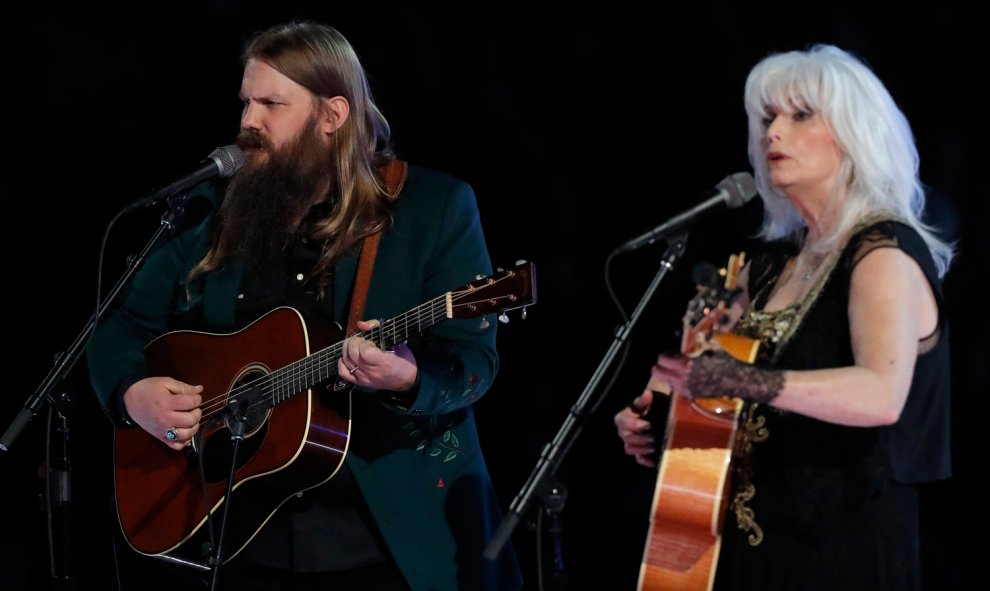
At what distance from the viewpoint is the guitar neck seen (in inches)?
121

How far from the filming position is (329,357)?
10.4 feet

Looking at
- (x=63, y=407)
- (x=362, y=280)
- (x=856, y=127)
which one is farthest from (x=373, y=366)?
(x=856, y=127)

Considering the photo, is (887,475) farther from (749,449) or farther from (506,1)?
(506,1)

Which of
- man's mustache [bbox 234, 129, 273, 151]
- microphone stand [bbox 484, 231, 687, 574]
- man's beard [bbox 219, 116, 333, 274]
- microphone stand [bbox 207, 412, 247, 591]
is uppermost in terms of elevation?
man's mustache [bbox 234, 129, 273, 151]

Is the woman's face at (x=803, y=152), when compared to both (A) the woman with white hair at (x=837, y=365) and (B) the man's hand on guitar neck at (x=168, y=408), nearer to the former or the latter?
(A) the woman with white hair at (x=837, y=365)

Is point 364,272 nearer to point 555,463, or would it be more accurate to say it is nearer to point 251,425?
point 251,425

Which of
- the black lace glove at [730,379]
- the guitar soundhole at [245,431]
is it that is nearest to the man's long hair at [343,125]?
the guitar soundhole at [245,431]

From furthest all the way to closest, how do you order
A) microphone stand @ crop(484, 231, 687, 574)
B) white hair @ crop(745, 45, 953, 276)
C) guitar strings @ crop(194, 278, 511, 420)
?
1. guitar strings @ crop(194, 278, 511, 420)
2. white hair @ crop(745, 45, 953, 276)
3. microphone stand @ crop(484, 231, 687, 574)

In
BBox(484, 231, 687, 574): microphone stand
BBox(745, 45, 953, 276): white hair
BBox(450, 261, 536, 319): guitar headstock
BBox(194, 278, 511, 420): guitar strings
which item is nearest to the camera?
BBox(484, 231, 687, 574): microphone stand

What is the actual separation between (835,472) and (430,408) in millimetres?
1070

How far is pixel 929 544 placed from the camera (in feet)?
12.7

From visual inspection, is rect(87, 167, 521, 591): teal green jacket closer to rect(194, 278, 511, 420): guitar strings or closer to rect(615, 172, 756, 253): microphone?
rect(194, 278, 511, 420): guitar strings

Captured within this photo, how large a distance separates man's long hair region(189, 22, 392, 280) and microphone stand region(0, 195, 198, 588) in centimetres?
19

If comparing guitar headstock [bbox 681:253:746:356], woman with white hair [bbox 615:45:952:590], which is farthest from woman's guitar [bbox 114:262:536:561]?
woman with white hair [bbox 615:45:952:590]
